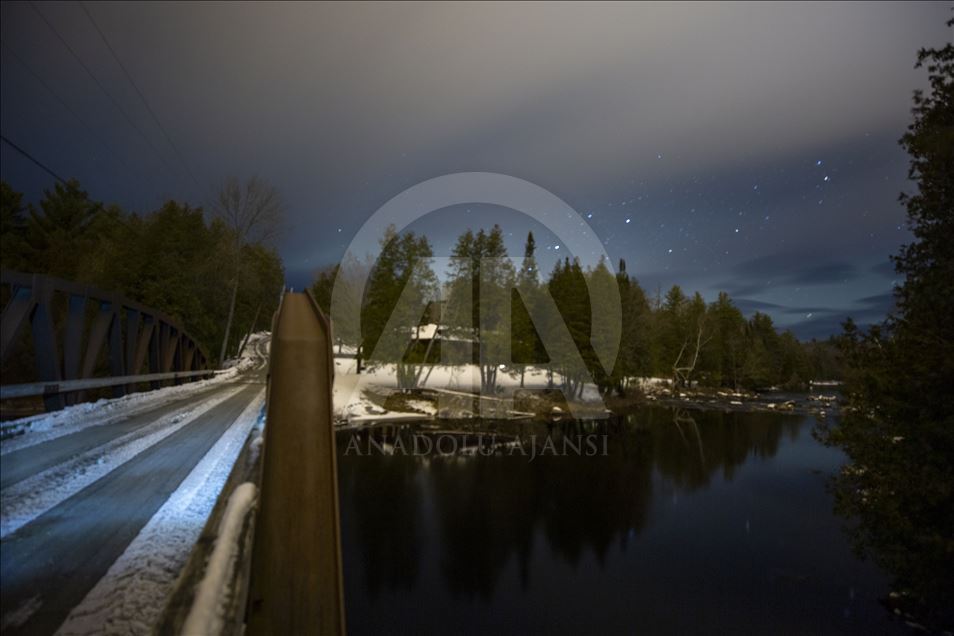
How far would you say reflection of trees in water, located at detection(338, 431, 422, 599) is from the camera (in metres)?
15.6

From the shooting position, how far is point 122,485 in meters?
4.27

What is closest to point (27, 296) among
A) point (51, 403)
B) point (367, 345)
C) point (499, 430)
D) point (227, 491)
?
point (51, 403)

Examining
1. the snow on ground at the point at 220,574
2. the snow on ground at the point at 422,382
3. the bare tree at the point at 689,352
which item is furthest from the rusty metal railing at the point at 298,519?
the bare tree at the point at 689,352

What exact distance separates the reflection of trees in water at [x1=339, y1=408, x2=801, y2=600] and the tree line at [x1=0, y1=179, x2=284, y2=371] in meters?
12.6

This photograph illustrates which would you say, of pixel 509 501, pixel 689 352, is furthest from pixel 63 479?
pixel 689 352

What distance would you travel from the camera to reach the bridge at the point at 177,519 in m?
2.55

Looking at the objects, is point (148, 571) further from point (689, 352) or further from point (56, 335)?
point (689, 352)

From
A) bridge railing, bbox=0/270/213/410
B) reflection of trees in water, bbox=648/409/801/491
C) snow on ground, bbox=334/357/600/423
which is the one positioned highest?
bridge railing, bbox=0/270/213/410

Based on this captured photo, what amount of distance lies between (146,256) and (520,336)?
27.3m

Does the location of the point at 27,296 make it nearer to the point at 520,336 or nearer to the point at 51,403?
the point at 51,403

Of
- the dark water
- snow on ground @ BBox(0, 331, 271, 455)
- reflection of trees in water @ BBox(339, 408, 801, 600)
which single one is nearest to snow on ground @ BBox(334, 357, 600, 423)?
reflection of trees in water @ BBox(339, 408, 801, 600)

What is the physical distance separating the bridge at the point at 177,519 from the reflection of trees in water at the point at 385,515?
37.8 ft

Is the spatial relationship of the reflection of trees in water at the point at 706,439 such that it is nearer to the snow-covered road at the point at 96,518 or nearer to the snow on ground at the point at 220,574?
the snow-covered road at the point at 96,518

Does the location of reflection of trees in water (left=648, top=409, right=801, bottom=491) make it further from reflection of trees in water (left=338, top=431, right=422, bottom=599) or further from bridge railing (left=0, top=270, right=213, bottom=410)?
bridge railing (left=0, top=270, right=213, bottom=410)
